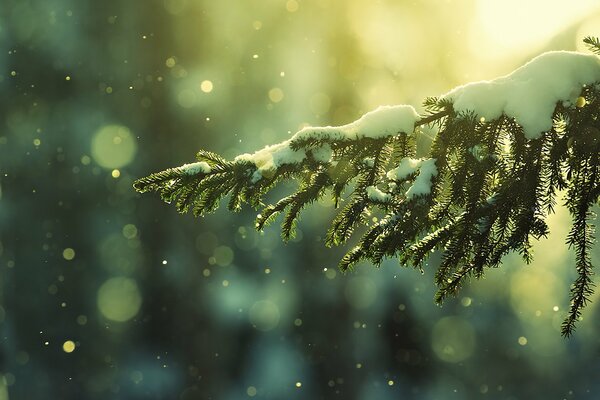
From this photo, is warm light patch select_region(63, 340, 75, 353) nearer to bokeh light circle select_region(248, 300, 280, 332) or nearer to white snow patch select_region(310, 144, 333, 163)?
bokeh light circle select_region(248, 300, 280, 332)

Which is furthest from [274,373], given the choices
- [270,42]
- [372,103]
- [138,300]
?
[270,42]

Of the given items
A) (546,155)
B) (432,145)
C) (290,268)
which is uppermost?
(546,155)

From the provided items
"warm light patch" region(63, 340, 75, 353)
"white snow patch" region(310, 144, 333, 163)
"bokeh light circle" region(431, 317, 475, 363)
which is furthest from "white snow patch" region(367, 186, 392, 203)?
"bokeh light circle" region(431, 317, 475, 363)

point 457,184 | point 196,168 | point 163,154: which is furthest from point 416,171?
point 163,154

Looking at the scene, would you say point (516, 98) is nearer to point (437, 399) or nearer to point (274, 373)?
point (274, 373)

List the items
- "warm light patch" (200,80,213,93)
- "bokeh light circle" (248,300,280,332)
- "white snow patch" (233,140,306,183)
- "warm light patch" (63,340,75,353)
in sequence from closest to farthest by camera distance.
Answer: "white snow patch" (233,140,306,183), "warm light patch" (63,340,75,353), "warm light patch" (200,80,213,93), "bokeh light circle" (248,300,280,332)

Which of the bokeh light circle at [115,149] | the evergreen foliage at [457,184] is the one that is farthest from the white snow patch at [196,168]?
the bokeh light circle at [115,149]
